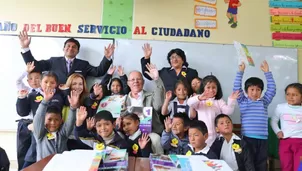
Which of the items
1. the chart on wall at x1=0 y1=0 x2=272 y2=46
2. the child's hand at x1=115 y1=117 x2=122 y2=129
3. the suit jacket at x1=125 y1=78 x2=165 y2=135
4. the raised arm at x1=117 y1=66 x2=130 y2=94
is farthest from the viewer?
the chart on wall at x1=0 y1=0 x2=272 y2=46

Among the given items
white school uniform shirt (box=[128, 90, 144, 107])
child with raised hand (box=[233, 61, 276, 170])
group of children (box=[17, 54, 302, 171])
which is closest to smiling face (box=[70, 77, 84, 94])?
group of children (box=[17, 54, 302, 171])

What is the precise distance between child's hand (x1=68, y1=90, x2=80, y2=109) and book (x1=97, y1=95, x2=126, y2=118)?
22 centimetres

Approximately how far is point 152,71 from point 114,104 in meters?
0.43

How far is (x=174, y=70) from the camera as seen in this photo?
2.52 metres

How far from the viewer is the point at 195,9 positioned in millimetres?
2721

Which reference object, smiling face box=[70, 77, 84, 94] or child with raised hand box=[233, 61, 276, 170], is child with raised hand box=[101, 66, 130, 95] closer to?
smiling face box=[70, 77, 84, 94]

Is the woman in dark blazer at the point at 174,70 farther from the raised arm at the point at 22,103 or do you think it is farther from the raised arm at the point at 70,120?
the raised arm at the point at 22,103

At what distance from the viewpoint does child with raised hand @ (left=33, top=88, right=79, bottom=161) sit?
1.91 meters

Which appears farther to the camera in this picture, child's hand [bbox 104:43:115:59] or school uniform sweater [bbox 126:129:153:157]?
child's hand [bbox 104:43:115:59]

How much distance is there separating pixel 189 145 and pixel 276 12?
173cm

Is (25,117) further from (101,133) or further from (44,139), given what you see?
(101,133)

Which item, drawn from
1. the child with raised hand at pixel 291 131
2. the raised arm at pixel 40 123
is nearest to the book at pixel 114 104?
the raised arm at pixel 40 123

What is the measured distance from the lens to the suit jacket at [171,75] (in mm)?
2470

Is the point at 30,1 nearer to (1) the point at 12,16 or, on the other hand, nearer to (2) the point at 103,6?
(1) the point at 12,16
